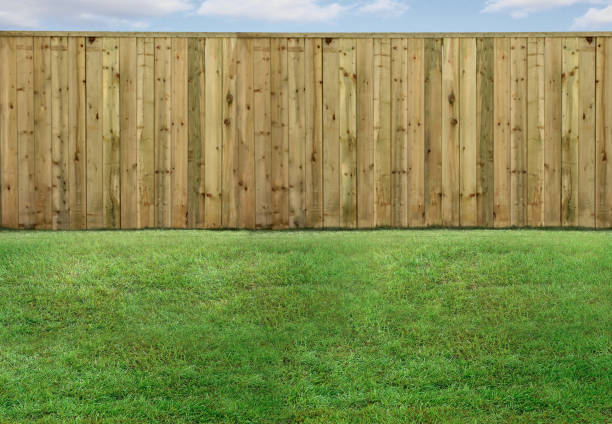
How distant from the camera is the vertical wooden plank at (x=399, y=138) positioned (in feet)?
27.3

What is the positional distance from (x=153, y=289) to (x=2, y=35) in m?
4.87

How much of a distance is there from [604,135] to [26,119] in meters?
7.79

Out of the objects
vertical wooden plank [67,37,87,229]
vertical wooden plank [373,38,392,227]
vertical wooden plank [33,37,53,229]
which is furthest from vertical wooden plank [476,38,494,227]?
vertical wooden plank [33,37,53,229]

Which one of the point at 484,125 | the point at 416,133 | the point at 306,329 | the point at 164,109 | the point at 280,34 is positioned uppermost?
the point at 280,34

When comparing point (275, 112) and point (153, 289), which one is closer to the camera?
point (153, 289)

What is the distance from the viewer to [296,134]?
8.33 meters

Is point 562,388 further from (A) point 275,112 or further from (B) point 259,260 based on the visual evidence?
(A) point 275,112

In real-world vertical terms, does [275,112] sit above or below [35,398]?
above

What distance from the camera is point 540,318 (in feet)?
17.7

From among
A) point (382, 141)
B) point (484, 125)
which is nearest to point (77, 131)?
point (382, 141)

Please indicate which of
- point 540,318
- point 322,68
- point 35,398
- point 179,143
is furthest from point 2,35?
point 540,318

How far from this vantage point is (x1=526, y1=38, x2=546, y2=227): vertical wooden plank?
8461mm

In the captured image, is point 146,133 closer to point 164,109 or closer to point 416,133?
point 164,109

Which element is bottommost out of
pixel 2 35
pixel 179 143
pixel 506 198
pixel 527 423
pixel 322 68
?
pixel 527 423
